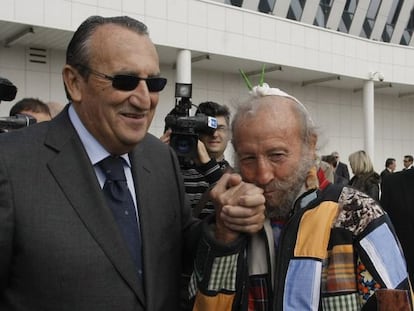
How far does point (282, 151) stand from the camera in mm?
1942

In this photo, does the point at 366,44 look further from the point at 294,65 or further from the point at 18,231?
the point at 18,231

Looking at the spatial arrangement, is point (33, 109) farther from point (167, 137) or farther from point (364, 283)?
point (364, 283)

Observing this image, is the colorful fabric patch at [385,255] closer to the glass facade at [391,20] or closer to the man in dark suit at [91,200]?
the man in dark suit at [91,200]

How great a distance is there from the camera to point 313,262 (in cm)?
177

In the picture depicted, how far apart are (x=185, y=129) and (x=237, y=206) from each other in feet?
5.80

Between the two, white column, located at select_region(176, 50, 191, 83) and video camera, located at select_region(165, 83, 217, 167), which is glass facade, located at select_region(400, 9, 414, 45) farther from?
video camera, located at select_region(165, 83, 217, 167)

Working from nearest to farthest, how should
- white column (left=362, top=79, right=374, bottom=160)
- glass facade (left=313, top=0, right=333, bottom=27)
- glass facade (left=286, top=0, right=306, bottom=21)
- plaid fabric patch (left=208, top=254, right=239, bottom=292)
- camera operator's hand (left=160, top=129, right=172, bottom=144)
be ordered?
plaid fabric patch (left=208, top=254, right=239, bottom=292)
camera operator's hand (left=160, top=129, right=172, bottom=144)
white column (left=362, top=79, right=374, bottom=160)
glass facade (left=286, top=0, right=306, bottom=21)
glass facade (left=313, top=0, right=333, bottom=27)

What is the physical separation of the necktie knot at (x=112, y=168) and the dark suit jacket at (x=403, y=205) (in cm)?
197

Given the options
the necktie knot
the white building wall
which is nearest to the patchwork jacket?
the necktie knot

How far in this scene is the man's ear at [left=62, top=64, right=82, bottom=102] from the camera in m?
1.99

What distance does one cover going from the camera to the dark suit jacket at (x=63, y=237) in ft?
5.88

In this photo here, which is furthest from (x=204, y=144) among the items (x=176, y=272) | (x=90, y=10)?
(x=90, y=10)

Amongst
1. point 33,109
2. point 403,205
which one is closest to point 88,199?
point 403,205

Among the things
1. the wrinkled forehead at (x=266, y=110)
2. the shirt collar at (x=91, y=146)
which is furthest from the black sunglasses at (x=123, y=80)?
the wrinkled forehead at (x=266, y=110)
